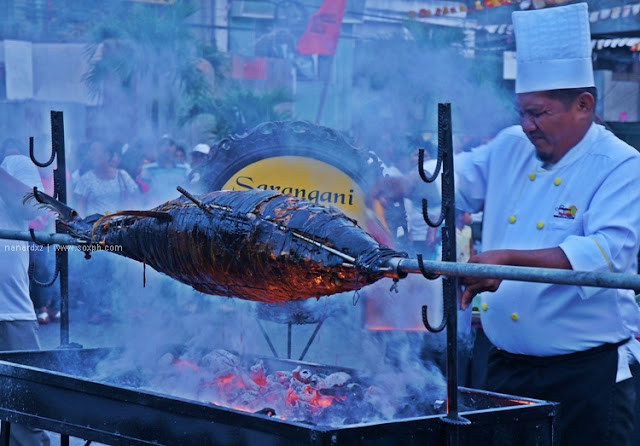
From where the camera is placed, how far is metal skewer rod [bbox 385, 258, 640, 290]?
5.85 ft

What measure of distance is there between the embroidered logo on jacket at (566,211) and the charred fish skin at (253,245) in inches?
32.6

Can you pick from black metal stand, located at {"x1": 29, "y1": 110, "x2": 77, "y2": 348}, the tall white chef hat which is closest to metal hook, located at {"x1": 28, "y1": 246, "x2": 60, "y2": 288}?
black metal stand, located at {"x1": 29, "y1": 110, "x2": 77, "y2": 348}

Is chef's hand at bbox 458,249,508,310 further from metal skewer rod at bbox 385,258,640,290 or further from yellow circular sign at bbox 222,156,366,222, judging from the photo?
yellow circular sign at bbox 222,156,366,222

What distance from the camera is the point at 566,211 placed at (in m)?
2.87

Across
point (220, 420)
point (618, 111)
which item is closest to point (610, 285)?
point (220, 420)

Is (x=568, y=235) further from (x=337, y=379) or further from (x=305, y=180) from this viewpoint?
(x=305, y=180)

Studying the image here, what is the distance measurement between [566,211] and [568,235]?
0.28 feet

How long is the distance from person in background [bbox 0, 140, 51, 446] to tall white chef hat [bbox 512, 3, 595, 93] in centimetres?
254

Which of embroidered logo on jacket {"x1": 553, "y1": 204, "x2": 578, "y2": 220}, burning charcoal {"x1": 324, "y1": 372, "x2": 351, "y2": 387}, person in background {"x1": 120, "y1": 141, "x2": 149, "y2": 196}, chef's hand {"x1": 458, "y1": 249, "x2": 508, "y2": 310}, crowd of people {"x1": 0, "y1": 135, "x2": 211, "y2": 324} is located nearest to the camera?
chef's hand {"x1": 458, "y1": 249, "x2": 508, "y2": 310}

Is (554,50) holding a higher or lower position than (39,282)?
higher

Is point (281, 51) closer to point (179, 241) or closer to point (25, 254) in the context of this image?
point (25, 254)

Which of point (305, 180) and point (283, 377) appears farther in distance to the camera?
point (305, 180)

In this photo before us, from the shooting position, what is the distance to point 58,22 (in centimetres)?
753

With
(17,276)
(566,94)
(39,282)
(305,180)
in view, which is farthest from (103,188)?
(566,94)
